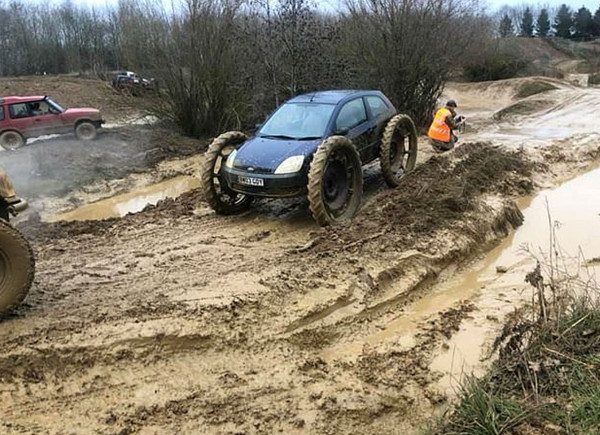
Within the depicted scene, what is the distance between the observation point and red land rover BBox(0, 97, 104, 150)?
16.4 m

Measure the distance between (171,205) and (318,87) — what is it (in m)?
9.34

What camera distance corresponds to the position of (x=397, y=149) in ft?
35.9

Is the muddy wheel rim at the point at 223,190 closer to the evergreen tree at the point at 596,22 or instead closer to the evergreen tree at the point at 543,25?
the evergreen tree at the point at 596,22

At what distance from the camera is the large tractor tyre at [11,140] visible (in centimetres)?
1644

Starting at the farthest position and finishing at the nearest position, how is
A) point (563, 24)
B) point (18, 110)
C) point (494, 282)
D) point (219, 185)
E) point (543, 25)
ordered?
1. point (543, 25)
2. point (563, 24)
3. point (18, 110)
4. point (219, 185)
5. point (494, 282)

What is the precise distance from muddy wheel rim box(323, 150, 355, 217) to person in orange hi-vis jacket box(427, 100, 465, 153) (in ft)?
17.8

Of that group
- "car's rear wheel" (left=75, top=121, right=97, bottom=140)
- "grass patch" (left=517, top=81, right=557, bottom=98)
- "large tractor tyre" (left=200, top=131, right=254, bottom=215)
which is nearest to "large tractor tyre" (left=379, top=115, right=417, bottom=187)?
"large tractor tyre" (left=200, top=131, right=254, bottom=215)

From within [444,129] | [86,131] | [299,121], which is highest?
[299,121]

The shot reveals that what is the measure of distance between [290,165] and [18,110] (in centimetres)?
1172

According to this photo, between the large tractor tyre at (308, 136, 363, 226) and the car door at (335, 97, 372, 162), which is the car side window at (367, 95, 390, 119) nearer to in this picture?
the car door at (335, 97, 372, 162)

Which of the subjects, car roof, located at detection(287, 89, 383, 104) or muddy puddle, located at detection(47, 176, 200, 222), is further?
muddy puddle, located at detection(47, 176, 200, 222)

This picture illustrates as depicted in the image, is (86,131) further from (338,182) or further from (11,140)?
(338,182)

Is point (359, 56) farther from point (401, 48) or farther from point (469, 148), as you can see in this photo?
point (469, 148)

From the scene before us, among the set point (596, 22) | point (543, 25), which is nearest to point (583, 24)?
point (596, 22)
